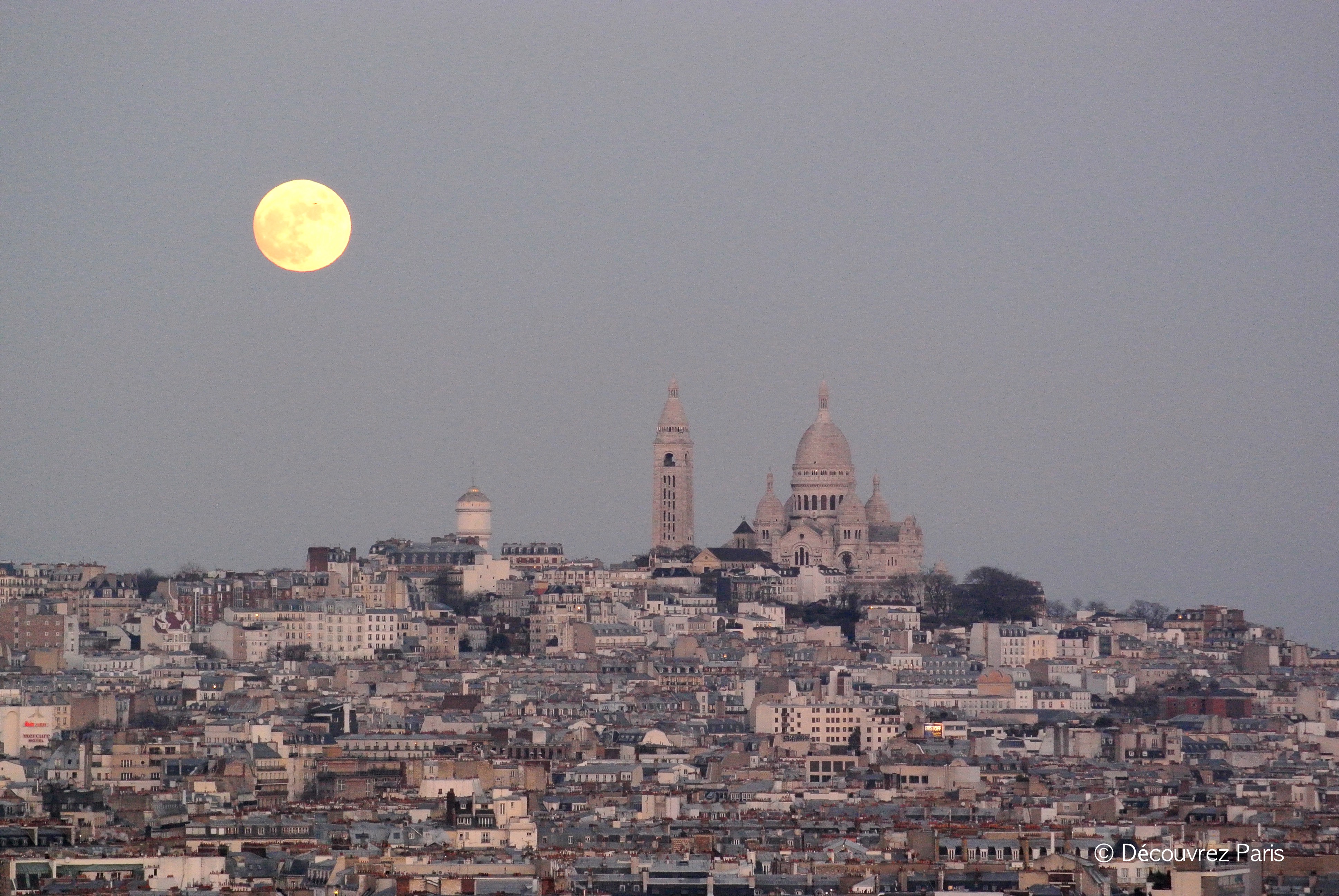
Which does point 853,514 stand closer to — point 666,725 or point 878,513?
point 878,513

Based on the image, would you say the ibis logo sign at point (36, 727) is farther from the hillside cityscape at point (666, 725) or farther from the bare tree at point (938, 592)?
the bare tree at point (938, 592)

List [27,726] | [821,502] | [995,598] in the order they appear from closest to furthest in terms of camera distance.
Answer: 1. [27,726]
2. [995,598]
3. [821,502]

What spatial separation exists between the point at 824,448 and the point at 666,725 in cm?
5815

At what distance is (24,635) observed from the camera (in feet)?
380

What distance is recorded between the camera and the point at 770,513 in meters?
150

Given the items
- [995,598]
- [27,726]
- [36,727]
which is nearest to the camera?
[27,726]

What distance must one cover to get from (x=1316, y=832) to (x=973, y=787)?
1491 cm

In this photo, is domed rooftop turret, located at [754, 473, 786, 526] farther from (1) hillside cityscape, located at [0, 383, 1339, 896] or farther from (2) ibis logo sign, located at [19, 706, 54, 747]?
(2) ibis logo sign, located at [19, 706, 54, 747]

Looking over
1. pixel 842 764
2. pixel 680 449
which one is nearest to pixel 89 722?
pixel 842 764

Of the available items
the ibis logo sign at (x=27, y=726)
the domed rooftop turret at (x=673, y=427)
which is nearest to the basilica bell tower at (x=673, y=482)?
the domed rooftop turret at (x=673, y=427)

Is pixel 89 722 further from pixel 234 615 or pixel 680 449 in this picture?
pixel 680 449

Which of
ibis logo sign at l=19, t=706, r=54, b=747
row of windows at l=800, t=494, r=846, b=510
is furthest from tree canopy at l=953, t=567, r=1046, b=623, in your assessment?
ibis logo sign at l=19, t=706, r=54, b=747

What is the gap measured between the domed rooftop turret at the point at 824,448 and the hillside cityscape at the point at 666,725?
14 cm

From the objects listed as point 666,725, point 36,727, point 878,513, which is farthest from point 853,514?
point 36,727
